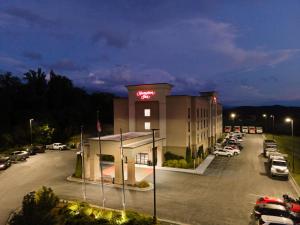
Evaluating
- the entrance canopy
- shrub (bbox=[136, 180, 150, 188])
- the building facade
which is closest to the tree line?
the building facade

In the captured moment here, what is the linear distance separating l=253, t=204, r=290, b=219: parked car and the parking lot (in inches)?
43.4

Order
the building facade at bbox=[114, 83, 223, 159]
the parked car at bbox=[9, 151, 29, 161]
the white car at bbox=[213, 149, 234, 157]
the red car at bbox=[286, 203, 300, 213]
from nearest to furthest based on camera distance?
the red car at bbox=[286, 203, 300, 213] < the building facade at bbox=[114, 83, 223, 159] < the parked car at bbox=[9, 151, 29, 161] < the white car at bbox=[213, 149, 234, 157]

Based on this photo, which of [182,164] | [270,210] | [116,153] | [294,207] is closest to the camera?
[270,210]

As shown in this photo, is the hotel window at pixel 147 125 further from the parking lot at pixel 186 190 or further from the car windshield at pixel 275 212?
the car windshield at pixel 275 212

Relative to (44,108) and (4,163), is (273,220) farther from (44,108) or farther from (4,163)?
(44,108)

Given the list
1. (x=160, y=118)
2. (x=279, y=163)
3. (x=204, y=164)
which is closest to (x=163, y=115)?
(x=160, y=118)

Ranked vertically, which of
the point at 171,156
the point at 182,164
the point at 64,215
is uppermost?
the point at 171,156

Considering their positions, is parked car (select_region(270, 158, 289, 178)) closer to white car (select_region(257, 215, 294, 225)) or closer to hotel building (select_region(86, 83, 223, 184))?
hotel building (select_region(86, 83, 223, 184))

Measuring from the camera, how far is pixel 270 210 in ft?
70.7

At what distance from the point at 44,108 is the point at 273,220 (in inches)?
2988

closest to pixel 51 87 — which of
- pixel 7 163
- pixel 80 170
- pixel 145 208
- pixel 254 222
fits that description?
pixel 7 163

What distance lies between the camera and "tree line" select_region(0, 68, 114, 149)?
60156 mm

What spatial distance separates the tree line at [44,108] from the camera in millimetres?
60156

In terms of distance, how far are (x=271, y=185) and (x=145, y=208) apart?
16868 mm
